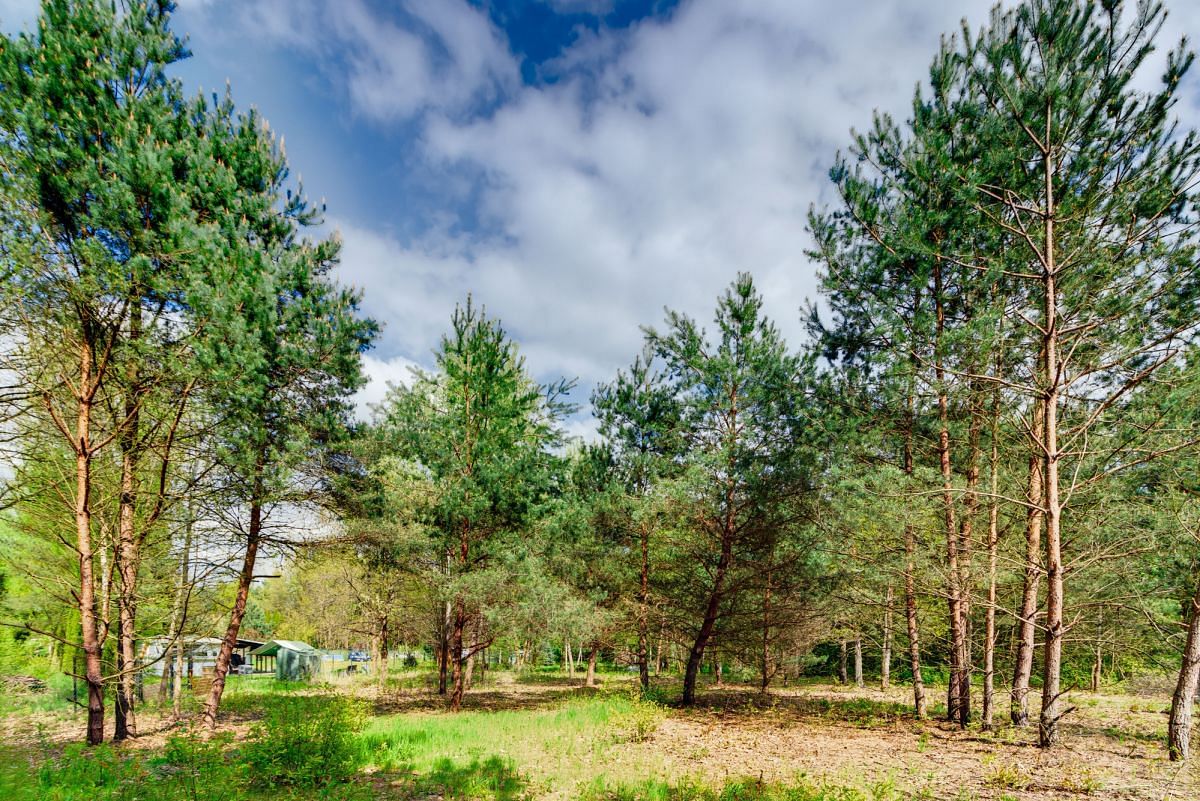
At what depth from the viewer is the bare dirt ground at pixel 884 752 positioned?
6055 millimetres

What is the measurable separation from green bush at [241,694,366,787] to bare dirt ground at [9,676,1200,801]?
2687mm

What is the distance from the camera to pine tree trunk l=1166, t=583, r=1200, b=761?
24.5 ft

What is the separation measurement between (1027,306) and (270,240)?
14565 mm

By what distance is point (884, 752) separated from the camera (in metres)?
8.01

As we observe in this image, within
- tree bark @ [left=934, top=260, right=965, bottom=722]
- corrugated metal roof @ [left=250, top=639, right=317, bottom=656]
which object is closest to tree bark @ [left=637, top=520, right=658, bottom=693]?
tree bark @ [left=934, top=260, right=965, bottom=722]

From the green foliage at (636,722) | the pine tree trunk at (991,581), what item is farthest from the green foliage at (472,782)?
the pine tree trunk at (991,581)

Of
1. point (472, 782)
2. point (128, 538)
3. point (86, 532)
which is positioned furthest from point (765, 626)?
point (86, 532)

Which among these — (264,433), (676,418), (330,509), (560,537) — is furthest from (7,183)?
(676,418)

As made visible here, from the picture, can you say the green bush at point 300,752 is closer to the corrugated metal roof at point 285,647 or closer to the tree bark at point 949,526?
the tree bark at point 949,526

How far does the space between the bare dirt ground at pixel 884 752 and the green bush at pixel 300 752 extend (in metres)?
2.69

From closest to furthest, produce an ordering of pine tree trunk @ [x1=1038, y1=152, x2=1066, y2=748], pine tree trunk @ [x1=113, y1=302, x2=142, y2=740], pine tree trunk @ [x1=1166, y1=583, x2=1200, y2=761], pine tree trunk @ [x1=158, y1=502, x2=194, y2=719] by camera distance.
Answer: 1. pine tree trunk @ [x1=1038, y1=152, x2=1066, y2=748]
2. pine tree trunk @ [x1=1166, y1=583, x2=1200, y2=761]
3. pine tree trunk @ [x1=113, y1=302, x2=142, y2=740]
4. pine tree trunk @ [x1=158, y1=502, x2=194, y2=719]

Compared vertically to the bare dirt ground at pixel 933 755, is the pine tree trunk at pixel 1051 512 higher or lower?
higher

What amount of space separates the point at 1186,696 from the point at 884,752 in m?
4.73

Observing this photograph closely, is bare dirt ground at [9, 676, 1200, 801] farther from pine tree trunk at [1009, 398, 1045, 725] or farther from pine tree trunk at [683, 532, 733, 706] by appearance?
pine tree trunk at [683, 532, 733, 706]
